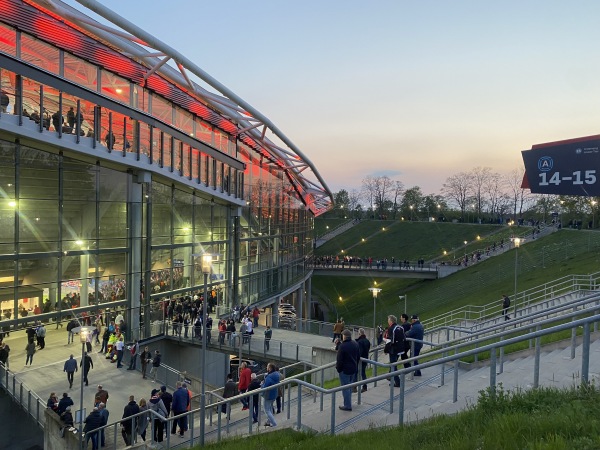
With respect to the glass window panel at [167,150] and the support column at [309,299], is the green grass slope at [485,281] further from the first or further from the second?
the glass window panel at [167,150]

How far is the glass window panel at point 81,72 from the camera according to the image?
840 inches

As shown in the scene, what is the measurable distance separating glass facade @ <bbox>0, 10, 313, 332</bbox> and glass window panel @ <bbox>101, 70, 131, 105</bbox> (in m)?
0.06

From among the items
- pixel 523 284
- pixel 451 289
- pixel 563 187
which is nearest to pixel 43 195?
pixel 563 187

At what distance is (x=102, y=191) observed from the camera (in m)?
23.0

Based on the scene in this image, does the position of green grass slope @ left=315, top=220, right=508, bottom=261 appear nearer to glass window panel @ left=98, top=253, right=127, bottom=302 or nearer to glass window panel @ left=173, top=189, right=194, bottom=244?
glass window panel @ left=173, top=189, right=194, bottom=244

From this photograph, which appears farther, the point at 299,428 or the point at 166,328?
the point at 166,328

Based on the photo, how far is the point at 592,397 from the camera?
5703 mm

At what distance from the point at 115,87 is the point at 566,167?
22.1 meters

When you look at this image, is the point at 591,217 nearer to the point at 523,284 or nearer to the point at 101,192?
the point at 523,284

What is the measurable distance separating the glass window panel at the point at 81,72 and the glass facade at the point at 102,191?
48mm

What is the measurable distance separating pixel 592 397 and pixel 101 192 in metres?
21.6

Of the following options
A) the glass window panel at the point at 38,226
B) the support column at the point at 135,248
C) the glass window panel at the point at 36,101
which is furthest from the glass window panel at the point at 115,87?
the glass window panel at the point at 38,226


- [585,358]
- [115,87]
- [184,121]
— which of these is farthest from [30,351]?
[585,358]

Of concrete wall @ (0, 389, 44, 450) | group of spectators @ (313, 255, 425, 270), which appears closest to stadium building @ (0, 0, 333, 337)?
concrete wall @ (0, 389, 44, 450)
